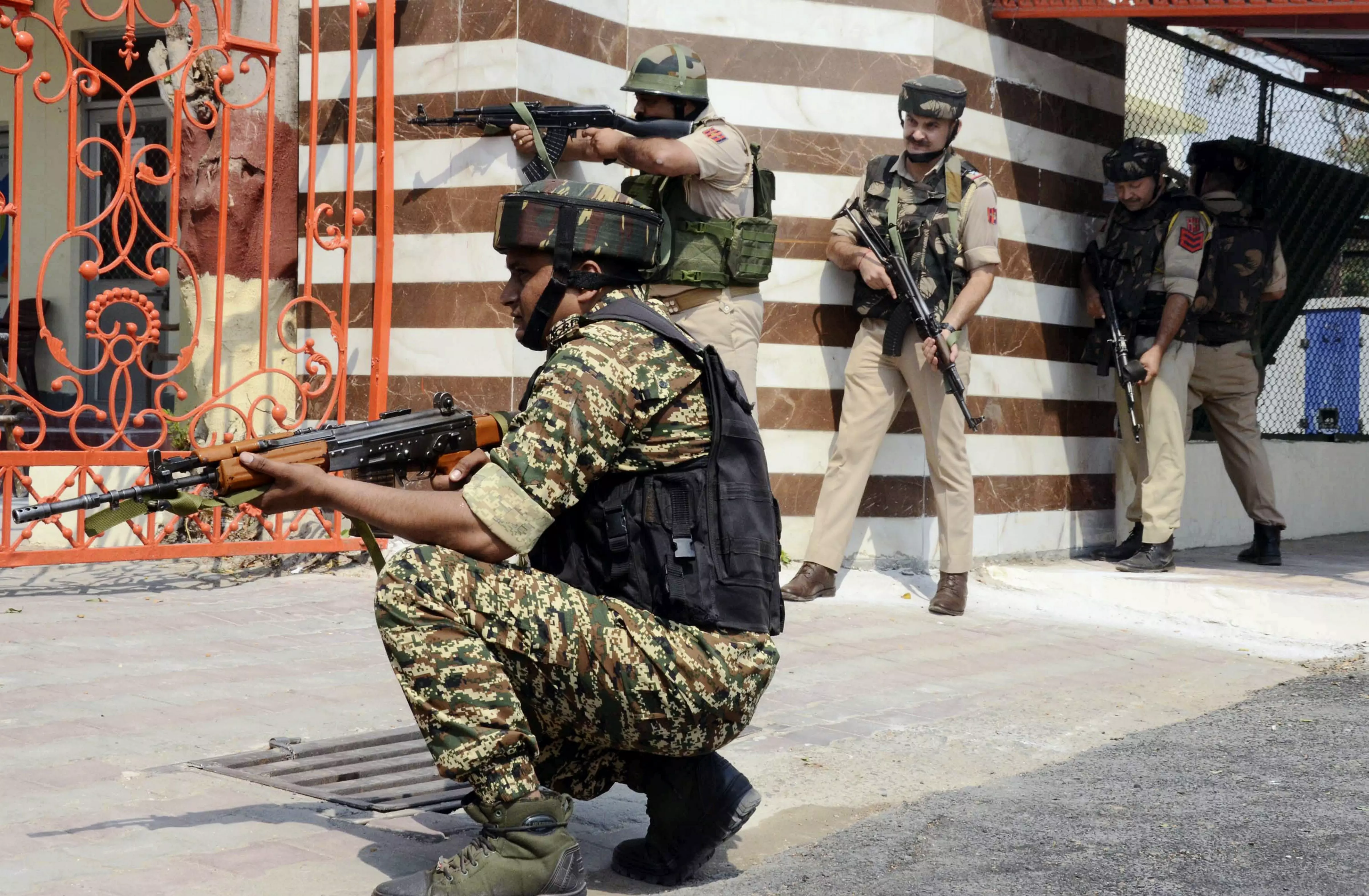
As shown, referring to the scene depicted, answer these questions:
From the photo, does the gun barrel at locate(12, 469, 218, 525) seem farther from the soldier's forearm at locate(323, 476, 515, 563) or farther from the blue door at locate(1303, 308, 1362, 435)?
the blue door at locate(1303, 308, 1362, 435)

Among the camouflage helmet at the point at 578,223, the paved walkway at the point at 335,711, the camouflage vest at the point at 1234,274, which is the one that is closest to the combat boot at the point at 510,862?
the paved walkway at the point at 335,711

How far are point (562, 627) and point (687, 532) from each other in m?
0.32

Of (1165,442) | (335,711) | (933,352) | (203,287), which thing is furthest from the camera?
(1165,442)

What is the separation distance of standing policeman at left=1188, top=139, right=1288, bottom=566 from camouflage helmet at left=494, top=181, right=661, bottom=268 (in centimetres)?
582

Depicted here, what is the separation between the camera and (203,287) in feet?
24.0

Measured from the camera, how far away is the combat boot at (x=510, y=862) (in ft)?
9.62

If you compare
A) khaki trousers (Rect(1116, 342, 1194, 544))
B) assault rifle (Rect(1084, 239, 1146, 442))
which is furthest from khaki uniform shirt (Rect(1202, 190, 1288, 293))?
khaki trousers (Rect(1116, 342, 1194, 544))

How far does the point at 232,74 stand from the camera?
6332 mm

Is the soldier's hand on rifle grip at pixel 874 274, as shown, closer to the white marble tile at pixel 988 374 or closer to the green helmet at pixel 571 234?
the white marble tile at pixel 988 374

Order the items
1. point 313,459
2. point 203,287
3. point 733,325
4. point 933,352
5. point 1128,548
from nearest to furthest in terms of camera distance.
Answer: point 313,459
point 733,325
point 933,352
point 203,287
point 1128,548

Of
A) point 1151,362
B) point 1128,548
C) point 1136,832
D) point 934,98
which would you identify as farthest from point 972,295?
point 1136,832

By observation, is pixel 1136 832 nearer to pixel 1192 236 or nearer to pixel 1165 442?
pixel 1165 442

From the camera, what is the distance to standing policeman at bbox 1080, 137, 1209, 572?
780cm

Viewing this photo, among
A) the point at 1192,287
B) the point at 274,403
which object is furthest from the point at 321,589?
the point at 1192,287
